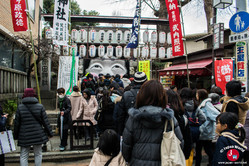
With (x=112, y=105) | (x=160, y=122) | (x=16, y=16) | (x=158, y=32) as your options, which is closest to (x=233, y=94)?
(x=160, y=122)

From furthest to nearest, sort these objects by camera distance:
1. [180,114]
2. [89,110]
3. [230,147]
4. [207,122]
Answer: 1. [89,110]
2. [207,122]
3. [180,114]
4. [230,147]

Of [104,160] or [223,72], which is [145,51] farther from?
[104,160]

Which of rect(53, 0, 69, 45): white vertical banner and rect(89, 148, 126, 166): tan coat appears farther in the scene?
rect(53, 0, 69, 45): white vertical banner

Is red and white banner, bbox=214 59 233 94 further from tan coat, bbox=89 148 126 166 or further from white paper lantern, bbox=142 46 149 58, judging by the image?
white paper lantern, bbox=142 46 149 58

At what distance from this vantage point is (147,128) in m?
2.49

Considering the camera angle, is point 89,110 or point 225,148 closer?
point 225,148

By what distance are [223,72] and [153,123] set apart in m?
6.47

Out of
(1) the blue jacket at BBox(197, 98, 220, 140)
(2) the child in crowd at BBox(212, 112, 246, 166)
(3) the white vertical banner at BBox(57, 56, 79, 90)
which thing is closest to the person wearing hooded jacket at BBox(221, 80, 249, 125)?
(1) the blue jacket at BBox(197, 98, 220, 140)

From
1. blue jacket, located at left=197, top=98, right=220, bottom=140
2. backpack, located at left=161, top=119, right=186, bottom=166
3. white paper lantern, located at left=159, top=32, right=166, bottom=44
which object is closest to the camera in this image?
backpack, located at left=161, top=119, right=186, bottom=166

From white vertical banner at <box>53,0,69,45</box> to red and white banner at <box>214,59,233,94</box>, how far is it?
19.9 ft

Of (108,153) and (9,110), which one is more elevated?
(108,153)

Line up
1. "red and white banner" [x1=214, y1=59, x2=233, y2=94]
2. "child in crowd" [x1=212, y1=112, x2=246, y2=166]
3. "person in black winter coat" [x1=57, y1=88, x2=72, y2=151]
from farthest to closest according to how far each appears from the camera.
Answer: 1. "red and white banner" [x1=214, y1=59, x2=233, y2=94]
2. "person in black winter coat" [x1=57, y1=88, x2=72, y2=151]
3. "child in crowd" [x1=212, y1=112, x2=246, y2=166]

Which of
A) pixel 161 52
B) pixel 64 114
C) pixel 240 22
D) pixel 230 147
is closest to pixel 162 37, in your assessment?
pixel 161 52

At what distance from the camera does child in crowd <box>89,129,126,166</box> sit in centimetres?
266
